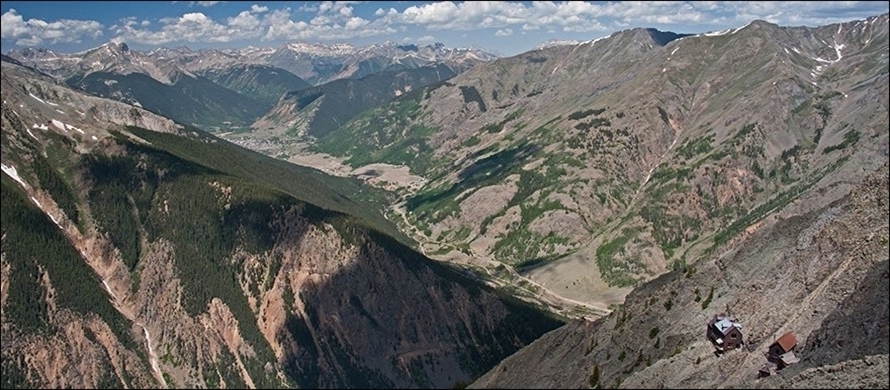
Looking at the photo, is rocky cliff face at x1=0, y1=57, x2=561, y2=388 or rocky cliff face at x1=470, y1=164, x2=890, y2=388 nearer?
rocky cliff face at x1=470, y1=164, x2=890, y2=388

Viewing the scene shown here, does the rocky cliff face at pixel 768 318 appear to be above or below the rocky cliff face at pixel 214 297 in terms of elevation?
below

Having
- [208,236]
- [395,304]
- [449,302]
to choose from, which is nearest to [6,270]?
[208,236]

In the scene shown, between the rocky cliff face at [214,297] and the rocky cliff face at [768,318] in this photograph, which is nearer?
the rocky cliff face at [768,318]

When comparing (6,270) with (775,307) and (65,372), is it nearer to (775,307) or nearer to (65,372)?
(65,372)

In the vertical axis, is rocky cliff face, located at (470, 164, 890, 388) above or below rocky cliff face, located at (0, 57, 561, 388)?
below
